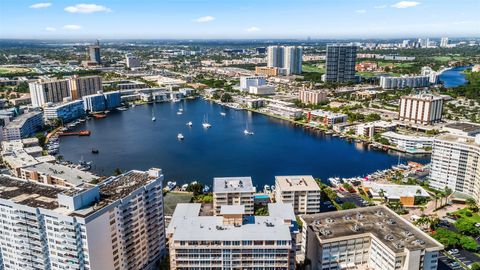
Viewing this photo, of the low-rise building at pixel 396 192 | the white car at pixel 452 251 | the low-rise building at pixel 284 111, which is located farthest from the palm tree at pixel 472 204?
the low-rise building at pixel 284 111

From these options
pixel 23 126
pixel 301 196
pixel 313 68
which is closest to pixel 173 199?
pixel 301 196

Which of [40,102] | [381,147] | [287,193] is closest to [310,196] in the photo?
[287,193]

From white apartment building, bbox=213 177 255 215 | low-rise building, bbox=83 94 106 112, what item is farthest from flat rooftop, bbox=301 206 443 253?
low-rise building, bbox=83 94 106 112

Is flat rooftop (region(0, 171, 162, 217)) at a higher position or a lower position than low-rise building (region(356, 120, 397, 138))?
higher

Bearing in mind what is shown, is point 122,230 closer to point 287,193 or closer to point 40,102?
point 287,193

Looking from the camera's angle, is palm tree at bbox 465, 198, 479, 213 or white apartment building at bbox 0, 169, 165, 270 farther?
palm tree at bbox 465, 198, 479, 213

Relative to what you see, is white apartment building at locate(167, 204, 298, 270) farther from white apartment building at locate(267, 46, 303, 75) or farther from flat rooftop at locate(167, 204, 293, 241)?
white apartment building at locate(267, 46, 303, 75)
